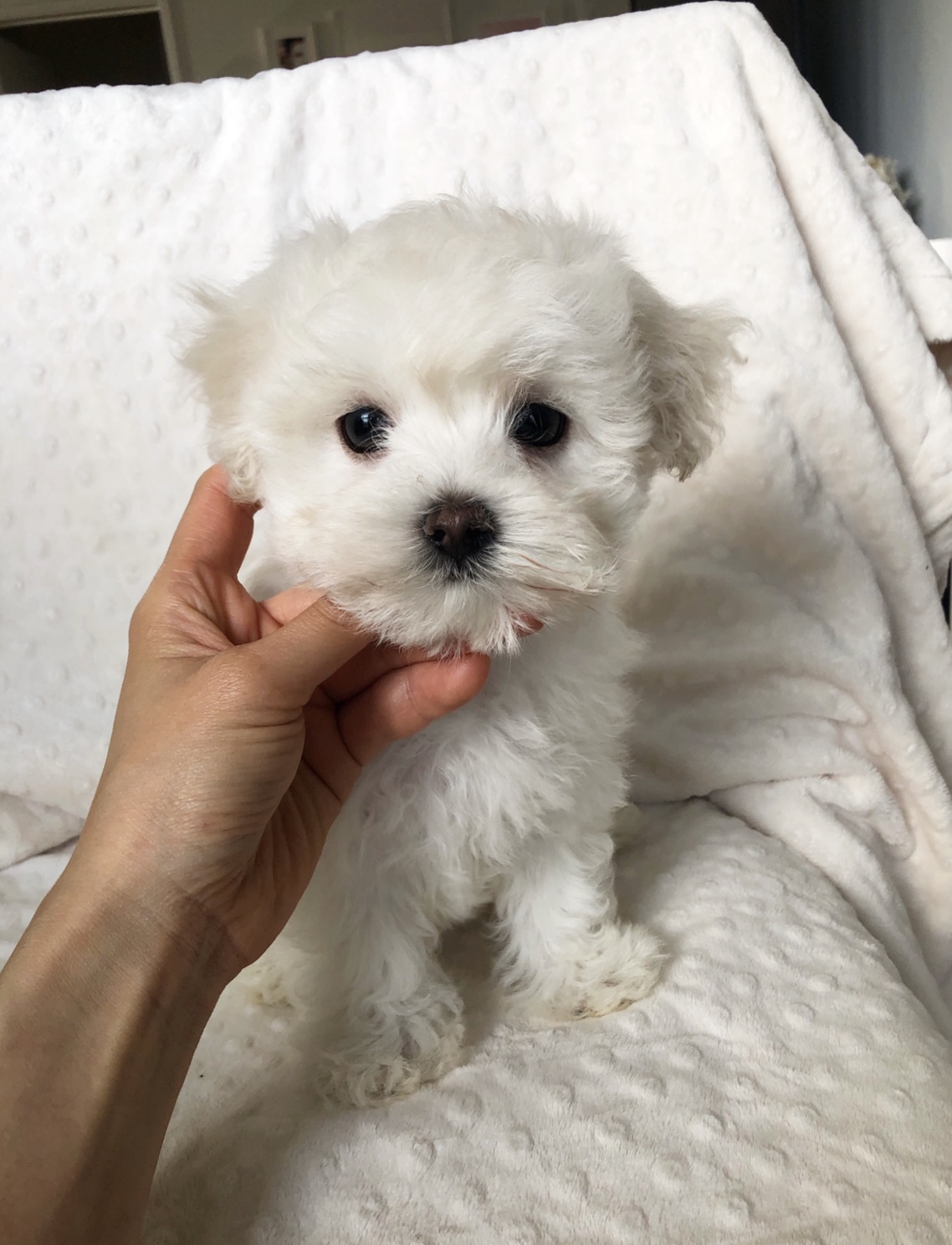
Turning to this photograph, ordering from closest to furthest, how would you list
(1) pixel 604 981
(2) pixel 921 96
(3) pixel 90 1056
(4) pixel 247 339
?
(3) pixel 90 1056 < (4) pixel 247 339 < (1) pixel 604 981 < (2) pixel 921 96

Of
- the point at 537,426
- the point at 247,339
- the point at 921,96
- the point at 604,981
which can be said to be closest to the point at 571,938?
the point at 604,981

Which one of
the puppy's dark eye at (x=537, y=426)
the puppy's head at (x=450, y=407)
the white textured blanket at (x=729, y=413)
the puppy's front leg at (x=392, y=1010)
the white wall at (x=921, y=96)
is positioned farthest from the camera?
the white wall at (x=921, y=96)

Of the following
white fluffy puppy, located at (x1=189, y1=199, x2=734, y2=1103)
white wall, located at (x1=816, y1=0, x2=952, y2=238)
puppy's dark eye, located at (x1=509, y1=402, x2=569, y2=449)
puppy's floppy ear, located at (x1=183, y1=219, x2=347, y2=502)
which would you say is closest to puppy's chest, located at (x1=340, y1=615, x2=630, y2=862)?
white fluffy puppy, located at (x1=189, y1=199, x2=734, y2=1103)

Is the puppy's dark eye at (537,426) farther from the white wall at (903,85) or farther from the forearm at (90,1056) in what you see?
the white wall at (903,85)

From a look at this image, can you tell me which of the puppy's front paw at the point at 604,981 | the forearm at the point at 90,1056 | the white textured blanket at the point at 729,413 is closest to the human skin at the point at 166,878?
the forearm at the point at 90,1056

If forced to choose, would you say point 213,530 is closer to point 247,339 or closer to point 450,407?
point 247,339

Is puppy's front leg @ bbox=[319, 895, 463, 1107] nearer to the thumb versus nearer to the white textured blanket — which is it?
the thumb

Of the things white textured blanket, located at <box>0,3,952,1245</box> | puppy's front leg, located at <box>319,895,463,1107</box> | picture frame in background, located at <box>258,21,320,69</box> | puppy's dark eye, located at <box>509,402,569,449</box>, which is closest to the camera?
puppy's dark eye, located at <box>509,402,569,449</box>
